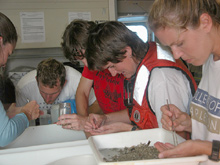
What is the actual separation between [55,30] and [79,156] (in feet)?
7.30

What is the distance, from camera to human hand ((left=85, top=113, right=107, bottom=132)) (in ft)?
4.97

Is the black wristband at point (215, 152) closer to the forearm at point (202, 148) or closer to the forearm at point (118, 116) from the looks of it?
the forearm at point (202, 148)

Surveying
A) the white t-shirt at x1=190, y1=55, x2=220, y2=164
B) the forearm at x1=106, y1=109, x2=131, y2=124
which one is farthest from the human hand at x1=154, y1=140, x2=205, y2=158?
the forearm at x1=106, y1=109, x2=131, y2=124

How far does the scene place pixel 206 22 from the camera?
0.88 meters

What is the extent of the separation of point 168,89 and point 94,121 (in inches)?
25.7

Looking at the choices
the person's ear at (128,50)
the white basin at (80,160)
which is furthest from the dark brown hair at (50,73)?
the white basin at (80,160)

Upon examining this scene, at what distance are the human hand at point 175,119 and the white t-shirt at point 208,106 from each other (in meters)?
0.04

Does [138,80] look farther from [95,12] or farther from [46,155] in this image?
[95,12]

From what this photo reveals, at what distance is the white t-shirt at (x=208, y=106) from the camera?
3.04 ft

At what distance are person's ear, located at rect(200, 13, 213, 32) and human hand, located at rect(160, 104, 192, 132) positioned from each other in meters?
0.37

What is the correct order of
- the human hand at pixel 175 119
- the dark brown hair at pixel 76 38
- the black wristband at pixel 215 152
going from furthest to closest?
the dark brown hair at pixel 76 38
the human hand at pixel 175 119
the black wristband at pixel 215 152

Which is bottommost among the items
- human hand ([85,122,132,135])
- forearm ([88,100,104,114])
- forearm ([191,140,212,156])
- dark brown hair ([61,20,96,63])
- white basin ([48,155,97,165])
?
forearm ([88,100,104,114])

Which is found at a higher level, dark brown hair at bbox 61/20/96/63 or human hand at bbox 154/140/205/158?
dark brown hair at bbox 61/20/96/63

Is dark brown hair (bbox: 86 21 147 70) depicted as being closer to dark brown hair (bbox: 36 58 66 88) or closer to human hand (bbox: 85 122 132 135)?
human hand (bbox: 85 122 132 135)
